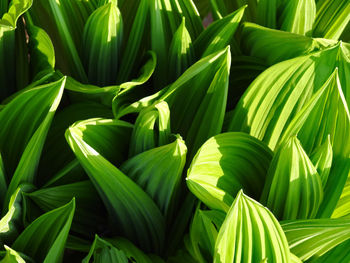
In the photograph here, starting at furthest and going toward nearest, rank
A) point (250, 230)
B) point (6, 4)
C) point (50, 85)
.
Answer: point (6, 4), point (50, 85), point (250, 230)

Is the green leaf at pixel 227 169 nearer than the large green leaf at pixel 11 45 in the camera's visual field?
Yes

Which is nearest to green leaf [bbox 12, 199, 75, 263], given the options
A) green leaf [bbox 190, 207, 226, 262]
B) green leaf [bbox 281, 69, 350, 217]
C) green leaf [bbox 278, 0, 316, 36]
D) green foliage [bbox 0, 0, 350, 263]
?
green foliage [bbox 0, 0, 350, 263]

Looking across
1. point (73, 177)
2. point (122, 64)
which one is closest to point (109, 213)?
point (73, 177)

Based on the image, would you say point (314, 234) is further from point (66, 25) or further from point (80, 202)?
point (66, 25)

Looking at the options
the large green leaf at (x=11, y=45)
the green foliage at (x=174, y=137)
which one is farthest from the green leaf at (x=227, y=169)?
the large green leaf at (x=11, y=45)

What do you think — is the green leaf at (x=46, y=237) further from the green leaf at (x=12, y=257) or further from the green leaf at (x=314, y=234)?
the green leaf at (x=314, y=234)

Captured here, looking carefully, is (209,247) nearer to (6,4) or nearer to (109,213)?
→ (109,213)

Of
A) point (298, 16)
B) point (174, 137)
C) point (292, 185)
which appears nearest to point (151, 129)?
point (174, 137)

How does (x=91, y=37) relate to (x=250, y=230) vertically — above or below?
above
